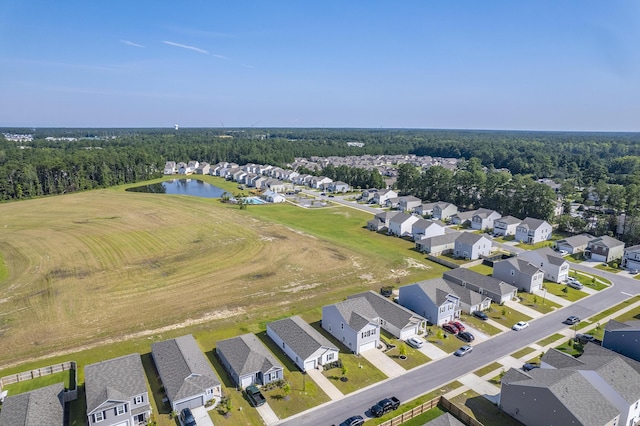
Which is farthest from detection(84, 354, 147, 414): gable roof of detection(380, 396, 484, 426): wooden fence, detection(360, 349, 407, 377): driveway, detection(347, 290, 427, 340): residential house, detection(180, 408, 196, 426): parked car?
detection(347, 290, 427, 340): residential house

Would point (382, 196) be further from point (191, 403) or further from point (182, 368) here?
point (191, 403)

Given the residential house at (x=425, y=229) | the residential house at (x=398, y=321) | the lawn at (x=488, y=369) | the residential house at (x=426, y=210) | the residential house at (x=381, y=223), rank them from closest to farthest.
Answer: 1. the lawn at (x=488, y=369)
2. the residential house at (x=398, y=321)
3. the residential house at (x=425, y=229)
4. the residential house at (x=381, y=223)
5. the residential house at (x=426, y=210)

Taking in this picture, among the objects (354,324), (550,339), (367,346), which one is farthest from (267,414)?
(550,339)

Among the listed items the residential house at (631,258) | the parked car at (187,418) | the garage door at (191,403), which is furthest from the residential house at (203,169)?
the parked car at (187,418)

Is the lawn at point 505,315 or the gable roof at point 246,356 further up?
the gable roof at point 246,356

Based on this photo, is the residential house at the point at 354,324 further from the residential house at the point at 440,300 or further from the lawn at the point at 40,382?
the lawn at the point at 40,382

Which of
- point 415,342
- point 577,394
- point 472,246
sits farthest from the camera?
point 472,246

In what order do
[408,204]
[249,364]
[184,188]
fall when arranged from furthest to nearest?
[184,188], [408,204], [249,364]
